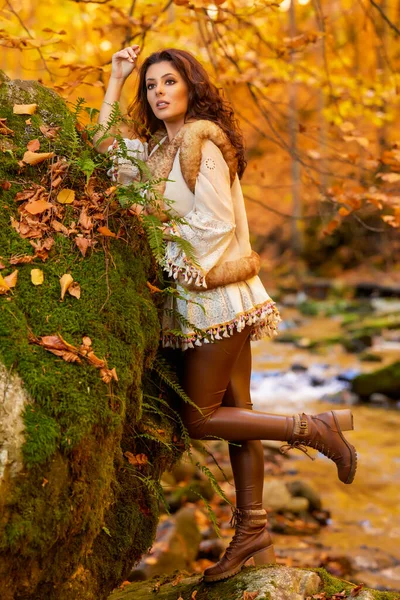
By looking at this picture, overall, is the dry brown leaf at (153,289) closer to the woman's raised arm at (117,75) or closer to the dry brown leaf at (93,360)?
the dry brown leaf at (93,360)

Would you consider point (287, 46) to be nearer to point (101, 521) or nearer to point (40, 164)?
point (40, 164)

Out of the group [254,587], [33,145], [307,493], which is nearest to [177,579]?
[254,587]

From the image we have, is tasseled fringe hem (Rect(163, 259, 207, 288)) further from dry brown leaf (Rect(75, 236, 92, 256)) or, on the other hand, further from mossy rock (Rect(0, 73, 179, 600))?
dry brown leaf (Rect(75, 236, 92, 256))

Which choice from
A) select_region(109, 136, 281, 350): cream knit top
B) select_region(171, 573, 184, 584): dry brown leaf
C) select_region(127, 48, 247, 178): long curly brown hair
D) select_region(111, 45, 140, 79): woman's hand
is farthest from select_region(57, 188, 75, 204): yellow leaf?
select_region(171, 573, 184, 584): dry brown leaf

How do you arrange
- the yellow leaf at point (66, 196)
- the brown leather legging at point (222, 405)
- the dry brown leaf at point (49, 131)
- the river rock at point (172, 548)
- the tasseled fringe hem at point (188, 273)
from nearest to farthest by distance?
1. the yellow leaf at point (66, 196)
2. the dry brown leaf at point (49, 131)
3. the tasseled fringe hem at point (188, 273)
4. the brown leather legging at point (222, 405)
5. the river rock at point (172, 548)

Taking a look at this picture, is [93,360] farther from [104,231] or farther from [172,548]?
[172,548]

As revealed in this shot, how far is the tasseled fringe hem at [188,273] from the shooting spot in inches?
112

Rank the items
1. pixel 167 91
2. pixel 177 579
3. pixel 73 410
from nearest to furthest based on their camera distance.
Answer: pixel 73 410 → pixel 167 91 → pixel 177 579

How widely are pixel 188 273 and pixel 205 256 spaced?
0.37ft

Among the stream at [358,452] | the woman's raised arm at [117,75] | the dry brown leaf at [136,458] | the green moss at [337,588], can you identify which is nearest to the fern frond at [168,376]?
the dry brown leaf at [136,458]

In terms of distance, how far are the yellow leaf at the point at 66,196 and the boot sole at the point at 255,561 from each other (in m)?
1.87

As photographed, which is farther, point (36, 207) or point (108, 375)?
point (36, 207)

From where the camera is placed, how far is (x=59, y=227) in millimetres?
2500

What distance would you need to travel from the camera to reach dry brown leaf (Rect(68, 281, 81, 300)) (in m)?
2.35
